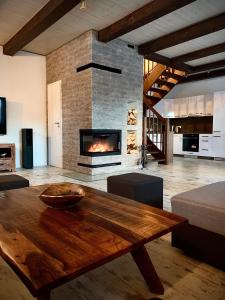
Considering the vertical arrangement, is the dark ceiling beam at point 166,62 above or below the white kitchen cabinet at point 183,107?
above

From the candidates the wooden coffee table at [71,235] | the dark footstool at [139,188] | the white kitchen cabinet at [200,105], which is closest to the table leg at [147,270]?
the wooden coffee table at [71,235]

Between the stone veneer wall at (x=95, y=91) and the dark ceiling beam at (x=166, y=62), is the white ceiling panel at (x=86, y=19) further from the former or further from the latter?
the dark ceiling beam at (x=166, y=62)

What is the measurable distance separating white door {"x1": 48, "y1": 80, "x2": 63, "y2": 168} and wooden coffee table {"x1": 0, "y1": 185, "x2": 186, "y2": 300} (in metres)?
4.27

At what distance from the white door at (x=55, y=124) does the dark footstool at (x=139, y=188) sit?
350 cm

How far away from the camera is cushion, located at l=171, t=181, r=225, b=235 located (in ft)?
4.90

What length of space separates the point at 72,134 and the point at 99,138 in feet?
2.38

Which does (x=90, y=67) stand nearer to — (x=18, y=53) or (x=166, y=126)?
(x=18, y=53)

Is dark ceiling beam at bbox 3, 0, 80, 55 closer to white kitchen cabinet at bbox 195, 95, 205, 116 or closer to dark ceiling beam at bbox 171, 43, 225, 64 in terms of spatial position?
Result: dark ceiling beam at bbox 171, 43, 225, 64

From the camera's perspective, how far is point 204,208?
5.12ft

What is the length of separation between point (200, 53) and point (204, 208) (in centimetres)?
526

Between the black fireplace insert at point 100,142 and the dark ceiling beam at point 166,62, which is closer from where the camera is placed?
the black fireplace insert at point 100,142

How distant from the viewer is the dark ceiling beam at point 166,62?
601 centimetres

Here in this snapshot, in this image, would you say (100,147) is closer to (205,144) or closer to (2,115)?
(2,115)

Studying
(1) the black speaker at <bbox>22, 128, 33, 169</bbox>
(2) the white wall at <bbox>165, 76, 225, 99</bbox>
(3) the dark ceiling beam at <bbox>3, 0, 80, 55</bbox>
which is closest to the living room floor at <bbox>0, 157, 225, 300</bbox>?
(3) the dark ceiling beam at <bbox>3, 0, 80, 55</bbox>
